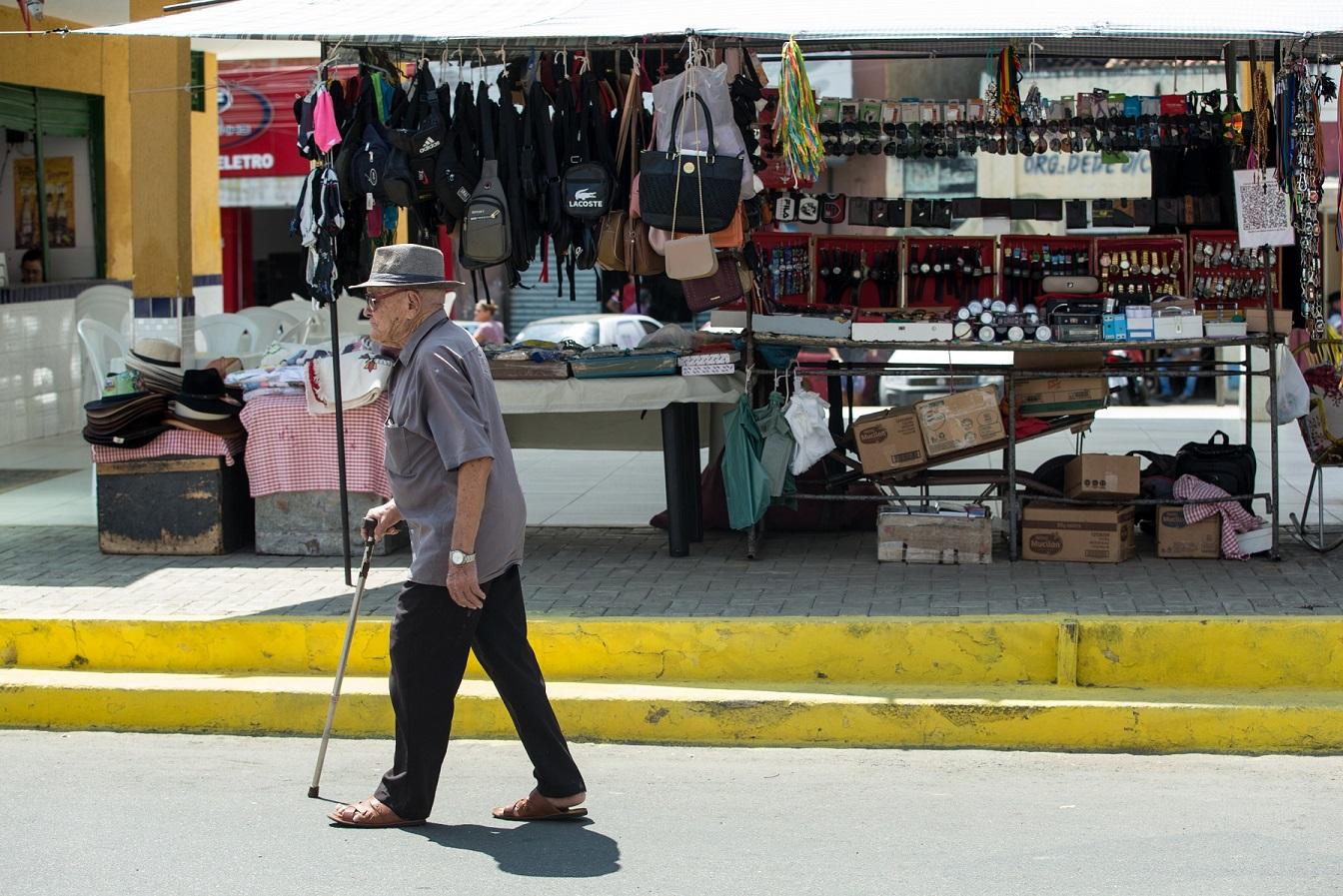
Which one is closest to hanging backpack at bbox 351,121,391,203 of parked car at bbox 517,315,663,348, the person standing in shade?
the person standing in shade

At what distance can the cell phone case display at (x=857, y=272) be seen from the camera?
934 cm

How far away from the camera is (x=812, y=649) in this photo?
22.4 ft

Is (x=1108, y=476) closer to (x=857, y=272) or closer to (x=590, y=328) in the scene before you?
(x=857, y=272)

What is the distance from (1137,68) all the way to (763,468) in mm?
13780

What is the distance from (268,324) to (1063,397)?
8890 mm

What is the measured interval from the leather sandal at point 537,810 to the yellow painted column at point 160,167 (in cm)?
688

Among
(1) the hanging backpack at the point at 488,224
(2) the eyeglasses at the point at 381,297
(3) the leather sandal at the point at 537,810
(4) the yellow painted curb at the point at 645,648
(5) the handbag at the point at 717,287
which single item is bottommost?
(3) the leather sandal at the point at 537,810

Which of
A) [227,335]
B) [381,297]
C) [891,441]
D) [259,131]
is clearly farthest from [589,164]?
[259,131]

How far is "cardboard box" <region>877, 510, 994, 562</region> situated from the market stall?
0.73 ft

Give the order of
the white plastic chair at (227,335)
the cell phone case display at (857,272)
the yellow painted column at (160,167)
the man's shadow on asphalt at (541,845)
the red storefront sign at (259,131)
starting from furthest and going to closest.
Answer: the red storefront sign at (259,131)
the white plastic chair at (227,335)
the yellow painted column at (160,167)
the cell phone case display at (857,272)
the man's shadow on asphalt at (541,845)

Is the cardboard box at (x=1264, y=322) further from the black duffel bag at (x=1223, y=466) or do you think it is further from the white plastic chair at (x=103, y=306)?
the white plastic chair at (x=103, y=306)

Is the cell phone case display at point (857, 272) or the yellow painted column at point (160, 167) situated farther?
the yellow painted column at point (160, 167)

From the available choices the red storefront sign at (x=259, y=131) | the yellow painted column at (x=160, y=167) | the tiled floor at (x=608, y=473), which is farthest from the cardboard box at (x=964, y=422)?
the red storefront sign at (x=259, y=131)

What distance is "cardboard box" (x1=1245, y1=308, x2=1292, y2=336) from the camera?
8.28 meters
